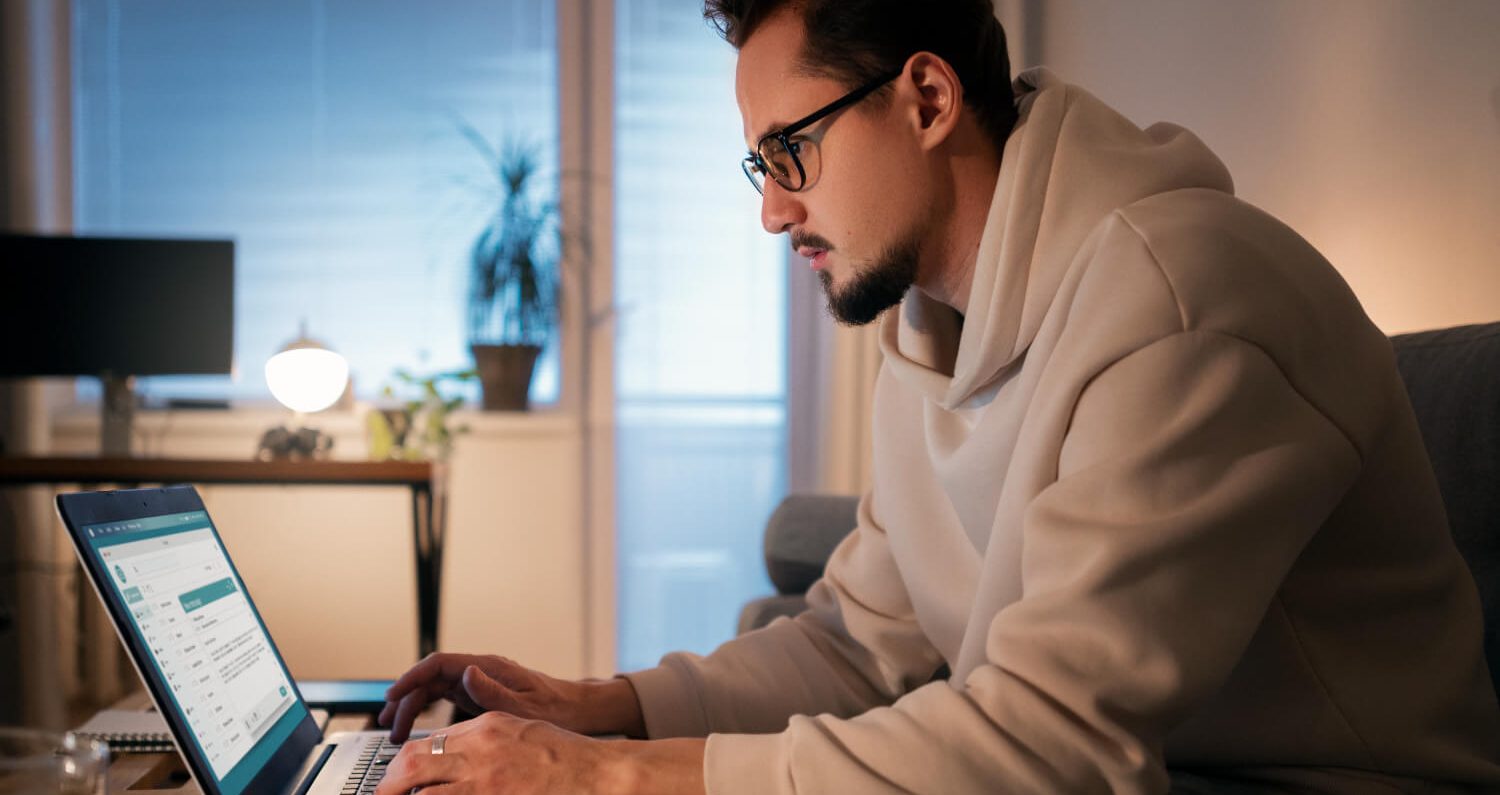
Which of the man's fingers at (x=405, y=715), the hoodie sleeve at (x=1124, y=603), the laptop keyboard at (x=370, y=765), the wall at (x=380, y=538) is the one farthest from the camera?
the wall at (x=380, y=538)

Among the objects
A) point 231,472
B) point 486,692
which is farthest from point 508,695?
point 231,472

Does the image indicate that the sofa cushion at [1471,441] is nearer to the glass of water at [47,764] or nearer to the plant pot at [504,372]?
the glass of water at [47,764]

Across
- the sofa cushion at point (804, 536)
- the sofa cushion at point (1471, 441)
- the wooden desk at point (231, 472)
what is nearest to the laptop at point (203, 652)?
the sofa cushion at point (1471, 441)

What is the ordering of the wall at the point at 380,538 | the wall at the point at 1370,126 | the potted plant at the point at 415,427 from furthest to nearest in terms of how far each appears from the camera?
the wall at the point at 380,538 → the potted plant at the point at 415,427 → the wall at the point at 1370,126

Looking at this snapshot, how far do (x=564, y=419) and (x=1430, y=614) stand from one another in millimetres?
2953

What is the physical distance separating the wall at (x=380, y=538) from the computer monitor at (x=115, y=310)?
58cm

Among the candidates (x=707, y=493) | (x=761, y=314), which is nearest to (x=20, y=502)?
(x=707, y=493)

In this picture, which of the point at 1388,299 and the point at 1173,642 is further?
the point at 1388,299

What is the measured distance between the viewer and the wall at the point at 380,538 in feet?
11.8

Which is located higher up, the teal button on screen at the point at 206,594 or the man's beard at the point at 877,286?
the man's beard at the point at 877,286

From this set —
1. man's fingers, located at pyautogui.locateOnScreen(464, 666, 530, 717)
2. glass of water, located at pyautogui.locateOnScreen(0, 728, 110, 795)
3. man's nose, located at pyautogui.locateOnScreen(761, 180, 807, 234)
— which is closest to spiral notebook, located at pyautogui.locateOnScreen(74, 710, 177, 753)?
man's fingers, located at pyautogui.locateOnScreen(464, 666, 530, 717)

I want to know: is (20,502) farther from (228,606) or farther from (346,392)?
(228,606)

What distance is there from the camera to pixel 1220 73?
2.14 metres

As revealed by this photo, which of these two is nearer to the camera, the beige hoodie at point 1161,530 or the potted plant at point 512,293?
the beige hoodie at point 1161,530
